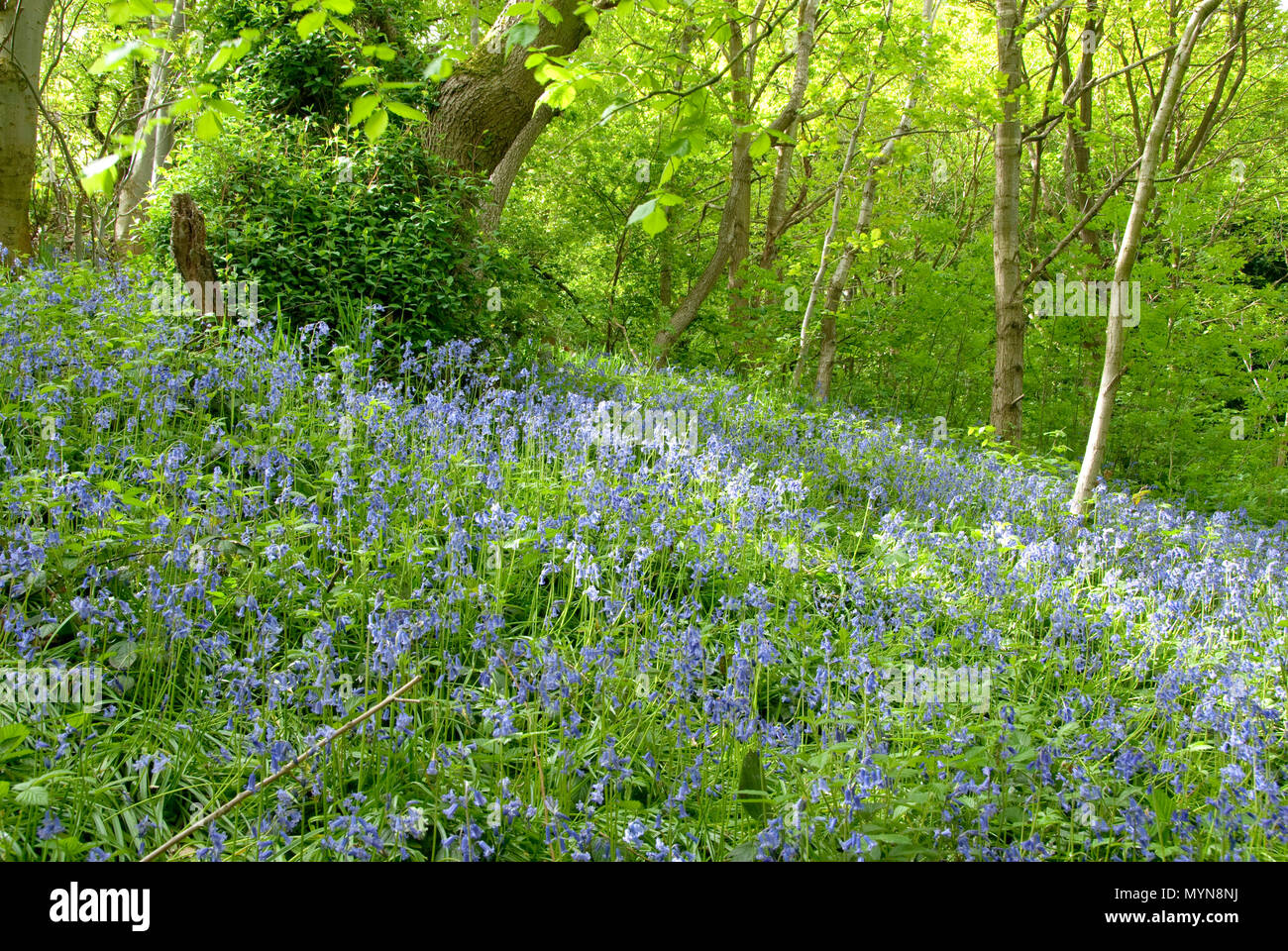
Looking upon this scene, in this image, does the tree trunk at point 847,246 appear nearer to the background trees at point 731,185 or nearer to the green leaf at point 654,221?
the background trees at point 731,185

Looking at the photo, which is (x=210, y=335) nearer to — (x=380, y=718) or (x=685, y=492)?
(x=685, y=492)

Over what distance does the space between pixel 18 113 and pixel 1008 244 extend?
356 inches

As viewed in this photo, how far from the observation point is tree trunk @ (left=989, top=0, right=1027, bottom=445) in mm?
8898

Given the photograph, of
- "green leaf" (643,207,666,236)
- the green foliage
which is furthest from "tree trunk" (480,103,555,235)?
"green leaf" (643,207,666,236)

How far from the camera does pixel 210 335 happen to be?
571cm

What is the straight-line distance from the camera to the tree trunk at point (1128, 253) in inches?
222

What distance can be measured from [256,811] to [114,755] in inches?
20.5

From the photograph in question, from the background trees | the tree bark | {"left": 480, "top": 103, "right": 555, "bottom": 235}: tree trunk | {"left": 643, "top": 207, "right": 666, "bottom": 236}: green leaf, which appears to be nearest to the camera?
{"left": 643, "top": 207, "right": 666, "bottom": 236}: green leaf

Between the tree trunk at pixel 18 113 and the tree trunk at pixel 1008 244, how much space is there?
872cm

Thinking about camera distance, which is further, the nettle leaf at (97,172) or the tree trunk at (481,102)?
the tree trunk at (481,102)

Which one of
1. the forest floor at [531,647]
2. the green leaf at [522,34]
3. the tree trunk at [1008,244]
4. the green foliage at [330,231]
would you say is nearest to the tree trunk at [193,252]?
the green foliage at [330,231]

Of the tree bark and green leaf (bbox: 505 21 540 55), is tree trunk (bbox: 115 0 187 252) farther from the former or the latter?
green leaf (bbox: 505 21 540 55)

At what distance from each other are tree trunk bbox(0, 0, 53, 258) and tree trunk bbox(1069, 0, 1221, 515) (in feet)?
26.5
